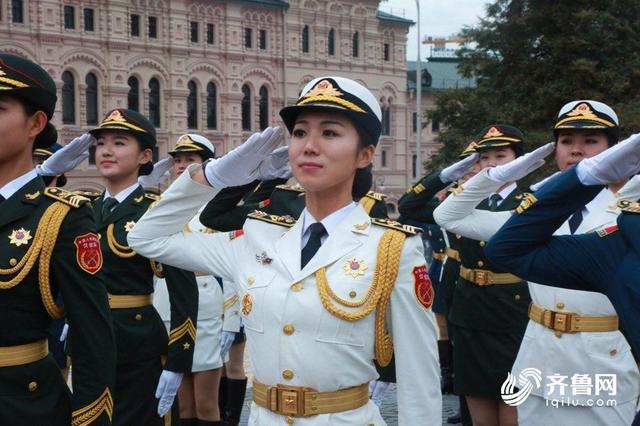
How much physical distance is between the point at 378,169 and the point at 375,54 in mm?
6455

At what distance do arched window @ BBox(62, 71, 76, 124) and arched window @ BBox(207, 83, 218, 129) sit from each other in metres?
7.01

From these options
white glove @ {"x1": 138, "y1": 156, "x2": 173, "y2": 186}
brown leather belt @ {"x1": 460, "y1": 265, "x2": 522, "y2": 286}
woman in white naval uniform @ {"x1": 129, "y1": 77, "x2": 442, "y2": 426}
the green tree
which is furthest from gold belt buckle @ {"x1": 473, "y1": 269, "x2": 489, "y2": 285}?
the green tree

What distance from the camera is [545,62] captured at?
2480cm

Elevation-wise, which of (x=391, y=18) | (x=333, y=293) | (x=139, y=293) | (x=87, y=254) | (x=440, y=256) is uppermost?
(x=391, y=18)

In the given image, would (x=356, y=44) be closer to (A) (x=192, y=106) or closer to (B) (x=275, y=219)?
(A) (x=192, y=106)

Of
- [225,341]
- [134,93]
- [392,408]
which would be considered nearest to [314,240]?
[225,341]

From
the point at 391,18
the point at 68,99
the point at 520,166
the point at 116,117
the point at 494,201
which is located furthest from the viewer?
the point at 391,18

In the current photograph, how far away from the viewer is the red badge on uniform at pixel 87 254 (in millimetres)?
3303

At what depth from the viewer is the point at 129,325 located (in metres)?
4.93

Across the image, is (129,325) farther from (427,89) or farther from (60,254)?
(427,89)

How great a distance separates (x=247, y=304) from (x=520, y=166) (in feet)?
8.22

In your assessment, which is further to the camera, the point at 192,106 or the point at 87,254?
the point at 192,106

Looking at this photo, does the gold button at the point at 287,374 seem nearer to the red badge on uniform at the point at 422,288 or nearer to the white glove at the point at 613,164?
the red badge on uniform at the point at 422,288
